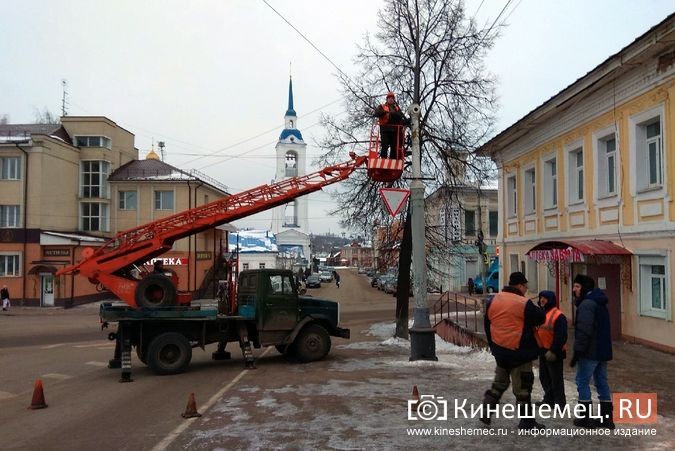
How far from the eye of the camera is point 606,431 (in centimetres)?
662

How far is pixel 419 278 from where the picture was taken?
12.7 m

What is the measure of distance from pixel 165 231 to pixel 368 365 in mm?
5726

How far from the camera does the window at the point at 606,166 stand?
1527cm

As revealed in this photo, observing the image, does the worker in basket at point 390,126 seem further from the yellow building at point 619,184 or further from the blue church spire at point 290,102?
the blue church spire at point 290,102

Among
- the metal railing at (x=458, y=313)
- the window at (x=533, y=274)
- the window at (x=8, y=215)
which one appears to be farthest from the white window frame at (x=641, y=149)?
the window at (x=8, y=215)

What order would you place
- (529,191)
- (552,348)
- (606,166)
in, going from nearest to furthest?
1. (552,348)
2. (606,166)
3. (529,191)

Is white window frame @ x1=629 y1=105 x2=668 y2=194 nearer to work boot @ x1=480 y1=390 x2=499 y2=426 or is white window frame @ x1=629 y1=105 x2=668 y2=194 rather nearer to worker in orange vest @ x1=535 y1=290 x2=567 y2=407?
worker in orange vest @ x1=535 y1=290 x2=567 y2=407

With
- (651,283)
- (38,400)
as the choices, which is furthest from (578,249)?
(38,400)

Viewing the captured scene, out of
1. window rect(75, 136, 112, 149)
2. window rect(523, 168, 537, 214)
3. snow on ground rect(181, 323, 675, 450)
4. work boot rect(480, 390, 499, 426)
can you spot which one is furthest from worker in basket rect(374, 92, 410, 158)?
window rect(75, 136, 112, 149)

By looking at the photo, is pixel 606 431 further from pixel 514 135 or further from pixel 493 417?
pixel 514 135

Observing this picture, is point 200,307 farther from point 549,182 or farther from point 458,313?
point 458,313

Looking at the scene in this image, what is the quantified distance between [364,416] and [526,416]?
6.93 ft

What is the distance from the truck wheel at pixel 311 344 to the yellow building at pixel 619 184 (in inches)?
250

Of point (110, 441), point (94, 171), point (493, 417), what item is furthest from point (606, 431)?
point (94, 171)
